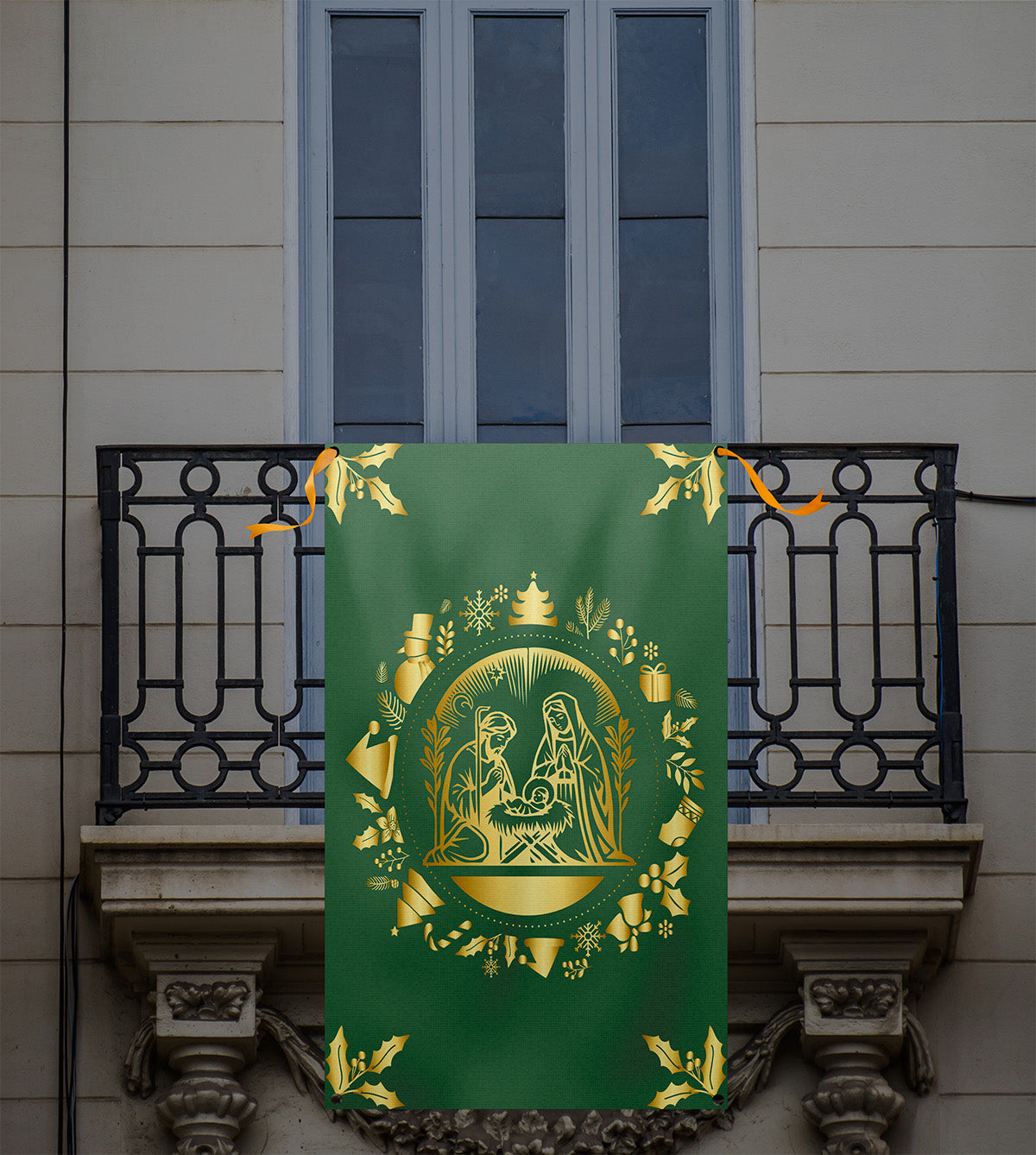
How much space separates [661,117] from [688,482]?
183 centimetres

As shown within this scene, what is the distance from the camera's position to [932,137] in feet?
21.5

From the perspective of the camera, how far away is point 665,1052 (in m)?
5.35

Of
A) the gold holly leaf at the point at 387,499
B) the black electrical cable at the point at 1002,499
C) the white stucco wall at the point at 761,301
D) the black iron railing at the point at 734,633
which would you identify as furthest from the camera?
the black electrical cable at the point at 1002,499

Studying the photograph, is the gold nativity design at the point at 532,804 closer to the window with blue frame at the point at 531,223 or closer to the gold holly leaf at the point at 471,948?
the gold holly leaf at the point at 471,948

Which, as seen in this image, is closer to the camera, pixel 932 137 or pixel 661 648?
pixel 661 648

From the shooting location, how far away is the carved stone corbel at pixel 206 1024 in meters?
5.70

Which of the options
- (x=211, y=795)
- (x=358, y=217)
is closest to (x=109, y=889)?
(x=211, y=795)

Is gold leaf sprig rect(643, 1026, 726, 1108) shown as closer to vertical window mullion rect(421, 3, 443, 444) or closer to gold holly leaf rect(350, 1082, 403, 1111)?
gold holly leaf rect(350, 1082, 403, 1111)

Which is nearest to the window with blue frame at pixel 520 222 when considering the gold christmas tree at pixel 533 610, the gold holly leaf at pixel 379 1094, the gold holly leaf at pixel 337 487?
the gold holly leaf at pixel 337 487

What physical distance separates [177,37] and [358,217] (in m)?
0.95

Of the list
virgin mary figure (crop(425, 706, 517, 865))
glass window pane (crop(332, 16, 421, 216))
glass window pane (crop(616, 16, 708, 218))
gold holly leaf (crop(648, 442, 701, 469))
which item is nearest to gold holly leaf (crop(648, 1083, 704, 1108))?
virgin mary figure (crop(425, 706, 517, 865))

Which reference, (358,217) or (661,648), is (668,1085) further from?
(358,217)

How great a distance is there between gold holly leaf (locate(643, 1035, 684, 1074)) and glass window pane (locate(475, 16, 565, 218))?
3.12 metres

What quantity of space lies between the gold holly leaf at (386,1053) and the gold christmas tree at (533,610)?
1.33 meters
